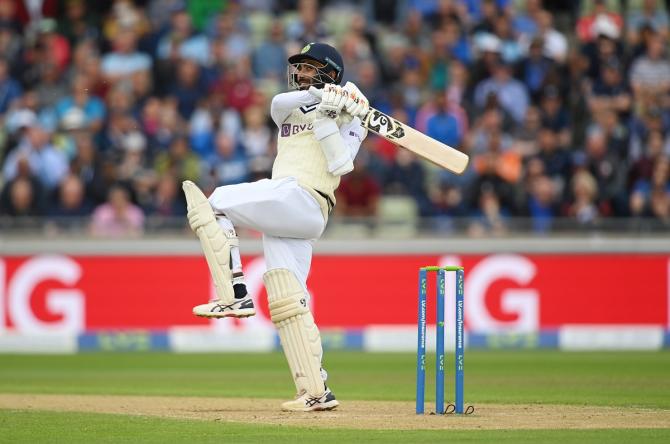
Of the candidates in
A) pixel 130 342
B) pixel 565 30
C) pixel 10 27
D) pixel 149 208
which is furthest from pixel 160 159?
pixel 565 30

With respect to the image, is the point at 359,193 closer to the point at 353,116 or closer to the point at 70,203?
the point at 70,203

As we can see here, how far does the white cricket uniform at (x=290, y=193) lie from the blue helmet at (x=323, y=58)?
0.25m

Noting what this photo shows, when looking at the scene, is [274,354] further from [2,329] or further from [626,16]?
[626,16]

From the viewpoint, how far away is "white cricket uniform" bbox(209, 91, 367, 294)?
848 cm

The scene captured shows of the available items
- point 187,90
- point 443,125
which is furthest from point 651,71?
point 187,90

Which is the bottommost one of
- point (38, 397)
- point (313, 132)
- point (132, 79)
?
point (38, 397)

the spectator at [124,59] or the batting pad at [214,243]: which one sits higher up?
the spectator at [124,59]

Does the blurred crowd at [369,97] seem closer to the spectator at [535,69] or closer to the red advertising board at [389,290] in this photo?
the spectator at [535,69]

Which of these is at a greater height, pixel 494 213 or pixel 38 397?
pixel 494 213

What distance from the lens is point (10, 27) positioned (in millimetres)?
18500

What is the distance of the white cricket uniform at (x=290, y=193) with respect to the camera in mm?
8477

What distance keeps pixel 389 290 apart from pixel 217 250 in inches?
309

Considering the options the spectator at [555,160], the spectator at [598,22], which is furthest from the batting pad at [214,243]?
the spectator at [598,22]

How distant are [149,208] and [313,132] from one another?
26.5 ft
